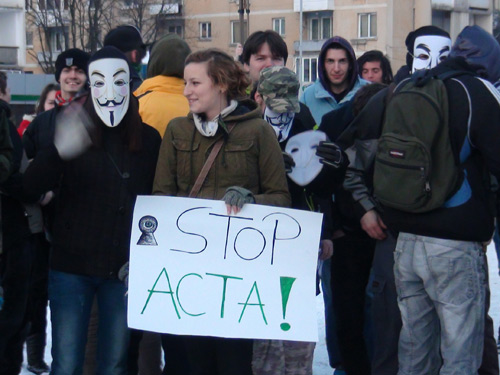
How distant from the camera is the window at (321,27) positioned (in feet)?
167

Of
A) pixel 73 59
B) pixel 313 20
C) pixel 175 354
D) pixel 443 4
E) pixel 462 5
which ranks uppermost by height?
pixel 462 5

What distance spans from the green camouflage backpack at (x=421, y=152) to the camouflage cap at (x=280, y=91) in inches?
26.4

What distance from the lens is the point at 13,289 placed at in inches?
181

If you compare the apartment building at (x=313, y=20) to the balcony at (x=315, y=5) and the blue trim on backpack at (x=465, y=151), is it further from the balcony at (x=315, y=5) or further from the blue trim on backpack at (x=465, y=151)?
the blue trim on backpack at (x=465, y=151)

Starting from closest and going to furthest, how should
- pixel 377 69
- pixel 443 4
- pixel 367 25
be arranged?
pixel 377 69 < pixel 367 25 < pixel 443 4

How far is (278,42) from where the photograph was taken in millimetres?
5207

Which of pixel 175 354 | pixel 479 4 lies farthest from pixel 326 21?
pixel 175 354

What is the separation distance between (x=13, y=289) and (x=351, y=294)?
1896mm

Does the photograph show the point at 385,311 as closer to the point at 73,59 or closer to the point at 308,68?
the point at 73,59

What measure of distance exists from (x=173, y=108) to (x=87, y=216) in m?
0.92

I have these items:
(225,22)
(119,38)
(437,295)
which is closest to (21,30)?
(225,22)

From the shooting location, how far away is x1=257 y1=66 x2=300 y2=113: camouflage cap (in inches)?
172

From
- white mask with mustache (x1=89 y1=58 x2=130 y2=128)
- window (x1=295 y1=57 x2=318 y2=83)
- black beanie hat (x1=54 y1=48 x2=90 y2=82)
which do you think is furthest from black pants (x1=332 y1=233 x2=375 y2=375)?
window (x1=295 y1=57 x2=318 y2=83)

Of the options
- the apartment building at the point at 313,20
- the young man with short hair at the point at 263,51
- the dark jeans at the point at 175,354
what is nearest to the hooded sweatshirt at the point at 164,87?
the young man with short hair at the point at 263,51
